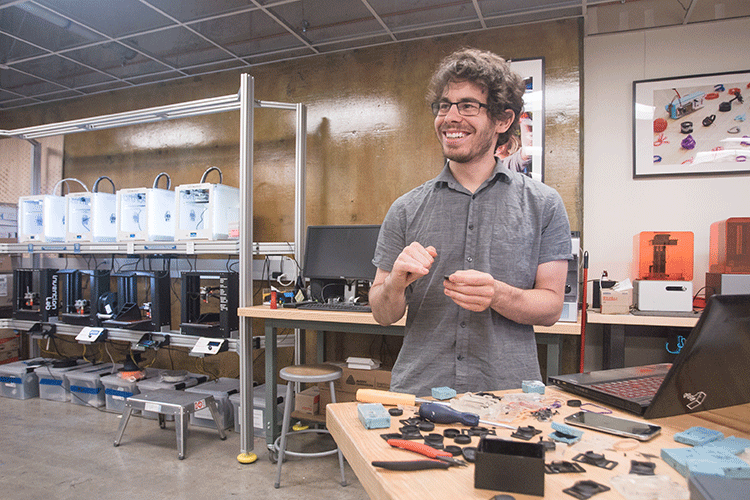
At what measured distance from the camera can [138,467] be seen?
245 cm

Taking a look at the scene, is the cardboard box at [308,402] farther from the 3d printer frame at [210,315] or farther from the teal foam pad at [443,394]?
the teal foam pad at [443,394]

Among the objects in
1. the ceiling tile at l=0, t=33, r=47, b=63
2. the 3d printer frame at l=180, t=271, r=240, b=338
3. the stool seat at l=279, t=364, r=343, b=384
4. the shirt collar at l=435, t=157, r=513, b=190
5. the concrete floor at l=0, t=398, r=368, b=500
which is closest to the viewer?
the shirt collar at l=435, t=157, r=513, b=190

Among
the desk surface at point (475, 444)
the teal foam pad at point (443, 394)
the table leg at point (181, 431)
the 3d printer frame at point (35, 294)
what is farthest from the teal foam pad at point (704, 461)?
the 3d printer frame at point (35, 294)

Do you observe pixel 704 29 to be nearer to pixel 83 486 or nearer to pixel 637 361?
pixel 637 361

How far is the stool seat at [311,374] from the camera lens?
7.55 feet

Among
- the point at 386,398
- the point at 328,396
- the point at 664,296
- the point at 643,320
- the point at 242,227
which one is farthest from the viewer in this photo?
the point at 328,396

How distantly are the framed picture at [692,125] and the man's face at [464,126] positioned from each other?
2.19 m

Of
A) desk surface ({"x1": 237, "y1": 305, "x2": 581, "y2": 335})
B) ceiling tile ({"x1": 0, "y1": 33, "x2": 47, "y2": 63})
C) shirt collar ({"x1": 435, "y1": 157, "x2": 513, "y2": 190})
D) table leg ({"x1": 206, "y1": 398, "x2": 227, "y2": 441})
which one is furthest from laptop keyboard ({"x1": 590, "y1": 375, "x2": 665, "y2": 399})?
ceiling tile ({"x1": 0, "y1": 33, "x2": 47, "y2": 63})

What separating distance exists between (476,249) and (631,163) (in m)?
2.28

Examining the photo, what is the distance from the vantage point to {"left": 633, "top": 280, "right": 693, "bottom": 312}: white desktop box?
91.6 inches

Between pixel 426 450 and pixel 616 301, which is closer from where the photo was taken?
pixel 426 450

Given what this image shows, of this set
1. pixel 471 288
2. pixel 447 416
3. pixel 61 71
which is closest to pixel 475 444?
pixel 447 416

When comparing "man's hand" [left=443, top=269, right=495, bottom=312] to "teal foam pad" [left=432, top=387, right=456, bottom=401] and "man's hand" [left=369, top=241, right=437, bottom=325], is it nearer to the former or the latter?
"man's hand" [left=369, top=241, right=437, bottom=325]

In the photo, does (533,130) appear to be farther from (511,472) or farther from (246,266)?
(511,472)
